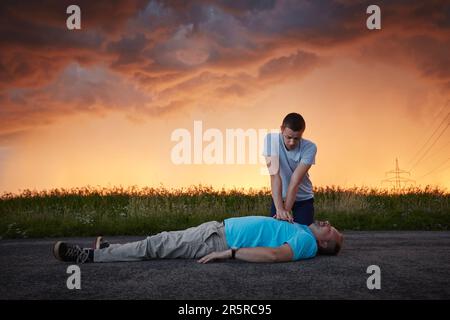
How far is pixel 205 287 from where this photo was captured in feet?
13.3

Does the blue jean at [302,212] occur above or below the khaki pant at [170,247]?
above

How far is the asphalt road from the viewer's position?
154 inches

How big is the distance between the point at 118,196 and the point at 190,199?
314cm

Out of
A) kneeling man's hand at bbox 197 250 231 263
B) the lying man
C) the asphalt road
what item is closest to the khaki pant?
the lying man

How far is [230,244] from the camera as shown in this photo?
16.7ft

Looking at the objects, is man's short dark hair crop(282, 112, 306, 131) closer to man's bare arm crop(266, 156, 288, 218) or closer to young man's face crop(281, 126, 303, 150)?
young man's face crop(281, 126, 303, 150)

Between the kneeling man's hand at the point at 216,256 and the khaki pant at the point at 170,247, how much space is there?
218 mm

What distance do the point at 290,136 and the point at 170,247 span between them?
5.77ft

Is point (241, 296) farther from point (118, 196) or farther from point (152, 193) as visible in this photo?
point (118, 196)

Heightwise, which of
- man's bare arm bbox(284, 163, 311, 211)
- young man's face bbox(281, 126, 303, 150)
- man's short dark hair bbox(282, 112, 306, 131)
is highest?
man's short dark hair bbox(282, 112, 306, 131)

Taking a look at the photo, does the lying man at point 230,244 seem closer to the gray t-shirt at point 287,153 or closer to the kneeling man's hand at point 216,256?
the kneeling man's hand at point 216,256

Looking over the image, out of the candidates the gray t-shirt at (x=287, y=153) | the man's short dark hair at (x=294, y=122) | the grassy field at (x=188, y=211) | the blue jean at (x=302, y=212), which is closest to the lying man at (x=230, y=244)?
the blue jean at (x=302, y=212)

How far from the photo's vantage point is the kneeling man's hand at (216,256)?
16.1ft
